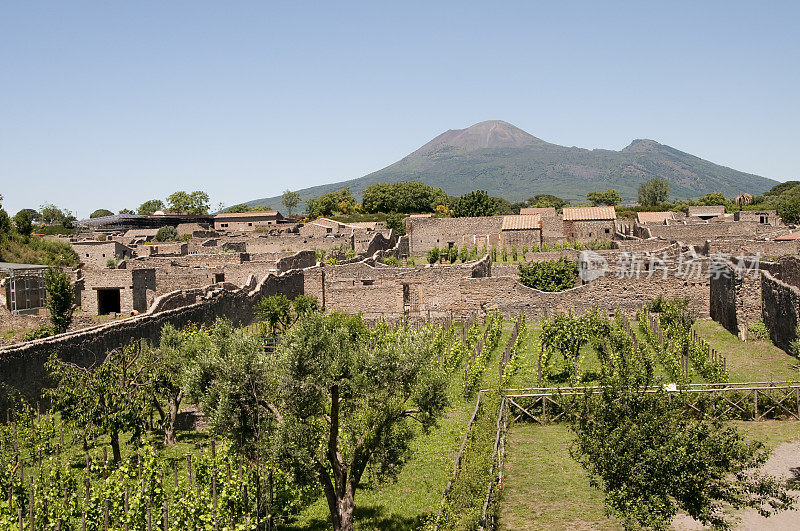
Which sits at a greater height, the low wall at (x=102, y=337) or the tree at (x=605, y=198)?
the tree at (x=605, y=198)

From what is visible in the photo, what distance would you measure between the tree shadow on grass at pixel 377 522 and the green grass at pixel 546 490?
5.03 ft

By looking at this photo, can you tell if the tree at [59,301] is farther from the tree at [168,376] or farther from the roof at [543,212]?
the roof at [543,212]

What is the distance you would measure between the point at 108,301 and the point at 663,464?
99.1ft

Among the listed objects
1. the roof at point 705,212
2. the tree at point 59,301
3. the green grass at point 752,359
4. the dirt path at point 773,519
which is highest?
the roof at point 705,212

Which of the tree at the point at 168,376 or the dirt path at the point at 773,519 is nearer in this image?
the dirt path at the point at 773,519

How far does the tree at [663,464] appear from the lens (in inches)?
391

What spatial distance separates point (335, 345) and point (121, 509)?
14.0 ft

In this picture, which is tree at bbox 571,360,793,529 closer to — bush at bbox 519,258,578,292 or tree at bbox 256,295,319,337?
tree at bbox 256,295,319,337

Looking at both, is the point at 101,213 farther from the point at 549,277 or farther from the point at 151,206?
the point at 549,277

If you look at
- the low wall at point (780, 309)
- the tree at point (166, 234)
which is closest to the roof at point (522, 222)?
the low wall at point (780, 309)

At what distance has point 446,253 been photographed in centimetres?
5578

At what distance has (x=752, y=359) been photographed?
2442cm

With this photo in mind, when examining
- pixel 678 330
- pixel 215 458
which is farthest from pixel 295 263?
pixel 215 458

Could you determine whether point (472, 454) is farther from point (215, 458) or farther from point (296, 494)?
point (215, 458)
